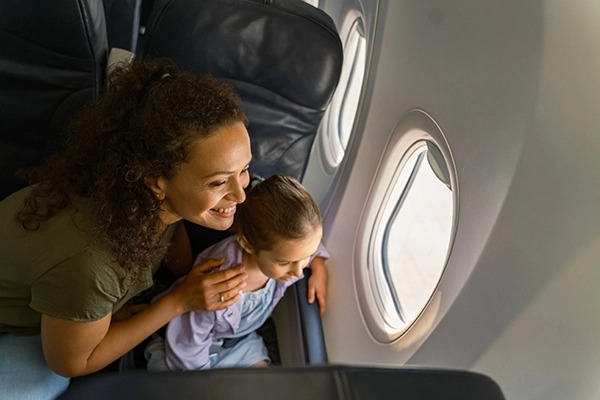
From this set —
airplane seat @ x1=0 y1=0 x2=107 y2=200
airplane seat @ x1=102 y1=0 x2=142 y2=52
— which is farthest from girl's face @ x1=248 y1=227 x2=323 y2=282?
airplane seat @ x1=102 y1=0 x2=142 y2=52

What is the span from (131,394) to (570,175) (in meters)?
0.78

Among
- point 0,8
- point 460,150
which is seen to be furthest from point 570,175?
point 0,8

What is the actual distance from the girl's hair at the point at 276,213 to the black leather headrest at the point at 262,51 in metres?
0.20

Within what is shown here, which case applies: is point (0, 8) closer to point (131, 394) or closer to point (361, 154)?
point (131, 394)

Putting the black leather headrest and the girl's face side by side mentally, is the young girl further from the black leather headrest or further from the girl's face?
the black leather headrest

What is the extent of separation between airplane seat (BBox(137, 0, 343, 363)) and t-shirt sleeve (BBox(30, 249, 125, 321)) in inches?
21.2

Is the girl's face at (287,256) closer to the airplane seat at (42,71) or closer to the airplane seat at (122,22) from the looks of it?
the airplane seat at (42,71)

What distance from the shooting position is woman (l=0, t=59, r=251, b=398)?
1.20 metres

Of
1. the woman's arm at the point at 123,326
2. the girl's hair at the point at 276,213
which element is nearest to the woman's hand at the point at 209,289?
the woman's arm at the point at 123,326

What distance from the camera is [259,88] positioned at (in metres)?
1.58

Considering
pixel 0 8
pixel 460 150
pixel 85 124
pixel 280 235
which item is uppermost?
pixel 460 150

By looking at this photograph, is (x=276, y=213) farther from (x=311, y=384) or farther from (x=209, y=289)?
(x=311, y=384)

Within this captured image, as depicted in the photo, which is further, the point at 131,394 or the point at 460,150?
the point at 460,150

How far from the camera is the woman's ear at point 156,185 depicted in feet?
4.08
